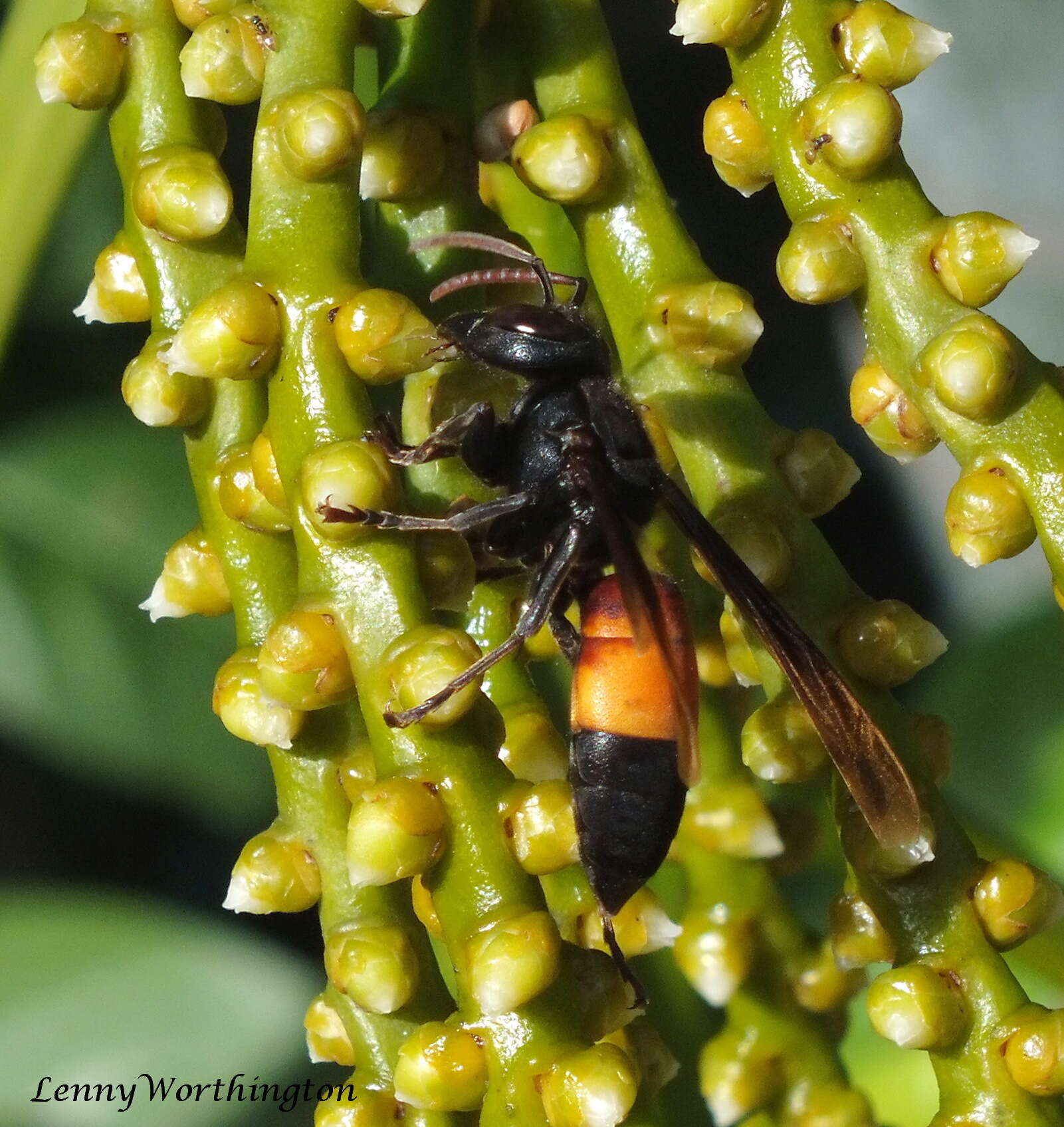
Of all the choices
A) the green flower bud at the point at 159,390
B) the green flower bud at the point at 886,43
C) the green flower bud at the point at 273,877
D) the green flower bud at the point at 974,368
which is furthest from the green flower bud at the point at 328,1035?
the green flower bud at the point at 886,43

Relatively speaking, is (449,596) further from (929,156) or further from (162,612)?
(929,156)

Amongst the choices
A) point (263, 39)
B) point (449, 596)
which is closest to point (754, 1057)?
point (449, 596)

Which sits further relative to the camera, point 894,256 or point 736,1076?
point 736,1076

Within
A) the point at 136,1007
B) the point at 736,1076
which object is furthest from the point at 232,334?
the point at 136,1007

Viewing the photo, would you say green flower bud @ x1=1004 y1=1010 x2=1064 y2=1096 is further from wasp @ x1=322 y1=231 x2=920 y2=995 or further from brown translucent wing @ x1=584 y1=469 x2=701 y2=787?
brown translucent wing @ x1=584 y1=469 x2=701 y2=787

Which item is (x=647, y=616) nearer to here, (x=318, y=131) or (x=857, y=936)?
(x=857, y=936)

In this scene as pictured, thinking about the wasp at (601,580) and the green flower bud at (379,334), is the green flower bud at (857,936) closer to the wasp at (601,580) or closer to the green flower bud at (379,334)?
the wasp at (601,580)

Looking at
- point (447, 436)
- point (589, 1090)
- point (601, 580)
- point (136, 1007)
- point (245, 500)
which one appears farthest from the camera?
point (136, 1007)
